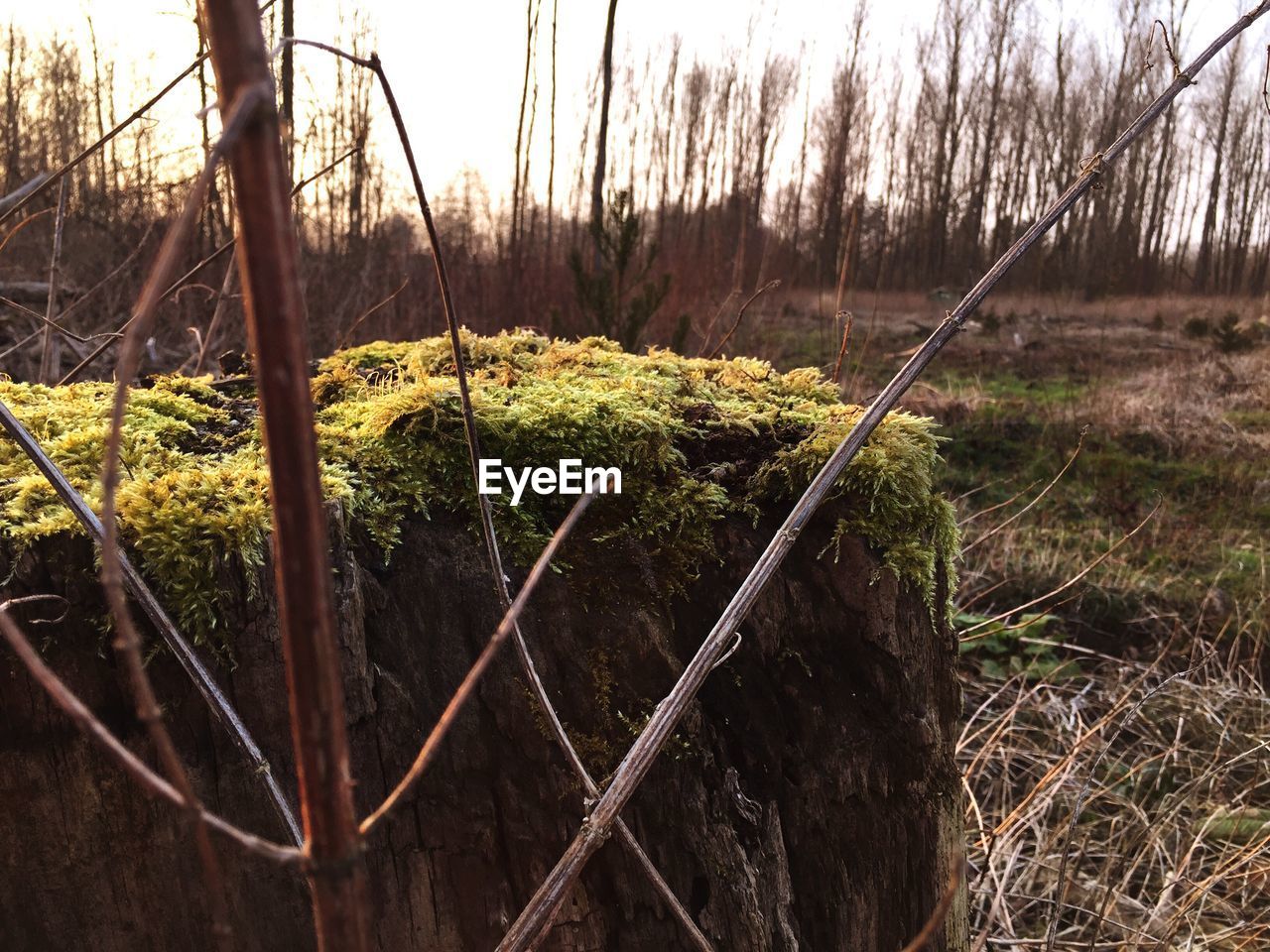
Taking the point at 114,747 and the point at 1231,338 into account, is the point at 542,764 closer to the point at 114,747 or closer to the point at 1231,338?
the point at 114,747

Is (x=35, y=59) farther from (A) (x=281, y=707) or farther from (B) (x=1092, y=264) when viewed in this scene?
(B) (x=1092, y=264)

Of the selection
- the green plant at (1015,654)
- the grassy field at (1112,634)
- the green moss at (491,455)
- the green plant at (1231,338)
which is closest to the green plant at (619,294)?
the grassy field at (1112,634)

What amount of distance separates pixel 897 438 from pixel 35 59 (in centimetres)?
1628

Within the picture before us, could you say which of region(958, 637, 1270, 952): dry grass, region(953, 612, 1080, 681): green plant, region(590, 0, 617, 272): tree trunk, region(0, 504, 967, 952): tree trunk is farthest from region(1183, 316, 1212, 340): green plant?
region(0, 504, 967, 952): tree trunk

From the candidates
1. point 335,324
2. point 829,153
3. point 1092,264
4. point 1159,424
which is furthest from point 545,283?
point 1092,264

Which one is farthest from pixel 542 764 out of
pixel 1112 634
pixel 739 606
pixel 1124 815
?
pixel 1112 634

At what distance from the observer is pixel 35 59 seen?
12570 millimetres

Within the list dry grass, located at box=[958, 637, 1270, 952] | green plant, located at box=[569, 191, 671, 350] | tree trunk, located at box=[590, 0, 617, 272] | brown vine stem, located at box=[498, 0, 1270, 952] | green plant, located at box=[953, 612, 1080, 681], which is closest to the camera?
brown vine stem, located at box=[498, 0, 1270, 952]

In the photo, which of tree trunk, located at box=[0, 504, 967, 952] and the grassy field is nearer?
tree trunk, located at box=[0, 504, 967, 952]

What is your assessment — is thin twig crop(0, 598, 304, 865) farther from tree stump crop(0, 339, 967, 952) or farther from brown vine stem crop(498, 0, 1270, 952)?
tree stump crop(0, 339, 967, 952)

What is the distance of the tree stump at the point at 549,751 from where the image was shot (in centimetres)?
111

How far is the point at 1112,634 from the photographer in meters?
4.47

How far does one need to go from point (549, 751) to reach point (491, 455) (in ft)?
1.60

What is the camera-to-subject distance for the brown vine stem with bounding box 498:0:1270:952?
2.73 ft
